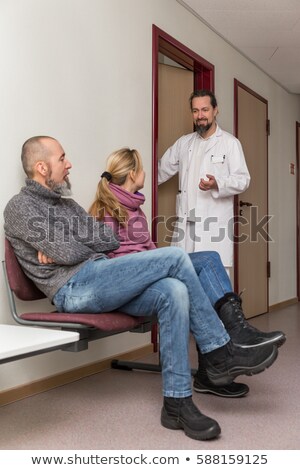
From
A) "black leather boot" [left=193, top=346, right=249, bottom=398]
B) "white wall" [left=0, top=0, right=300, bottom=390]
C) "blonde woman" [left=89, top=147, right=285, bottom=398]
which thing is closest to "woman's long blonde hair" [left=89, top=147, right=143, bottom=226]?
"blonde woman" [left=89, top=147, right=285, bottom=398]

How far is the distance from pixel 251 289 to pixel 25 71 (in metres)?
3.27

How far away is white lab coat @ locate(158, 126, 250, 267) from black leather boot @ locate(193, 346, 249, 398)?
1200mm

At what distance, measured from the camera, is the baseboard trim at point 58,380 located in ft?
7.62

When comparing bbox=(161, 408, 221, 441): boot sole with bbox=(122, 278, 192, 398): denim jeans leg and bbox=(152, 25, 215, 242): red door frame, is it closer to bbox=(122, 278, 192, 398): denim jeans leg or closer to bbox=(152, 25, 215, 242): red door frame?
bbox=(122, 278, 192, 398): denim jeans leg

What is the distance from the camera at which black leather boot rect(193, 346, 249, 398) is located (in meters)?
2.41

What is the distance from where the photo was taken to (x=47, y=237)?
2.03m

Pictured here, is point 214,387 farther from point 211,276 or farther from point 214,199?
point 214,199

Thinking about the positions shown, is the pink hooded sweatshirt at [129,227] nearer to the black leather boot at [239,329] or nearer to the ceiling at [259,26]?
the black leather boot at [239,329]

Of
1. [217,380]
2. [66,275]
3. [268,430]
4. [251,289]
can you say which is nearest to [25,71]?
[66,275]

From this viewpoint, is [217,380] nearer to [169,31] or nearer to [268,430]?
[268,430]

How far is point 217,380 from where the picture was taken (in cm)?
205

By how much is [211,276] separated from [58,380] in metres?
0.90

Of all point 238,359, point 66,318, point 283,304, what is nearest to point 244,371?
point 238,359

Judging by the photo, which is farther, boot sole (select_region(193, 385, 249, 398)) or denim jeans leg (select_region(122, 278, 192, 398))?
boot sole (select_region(193, 385, 249, 398))
